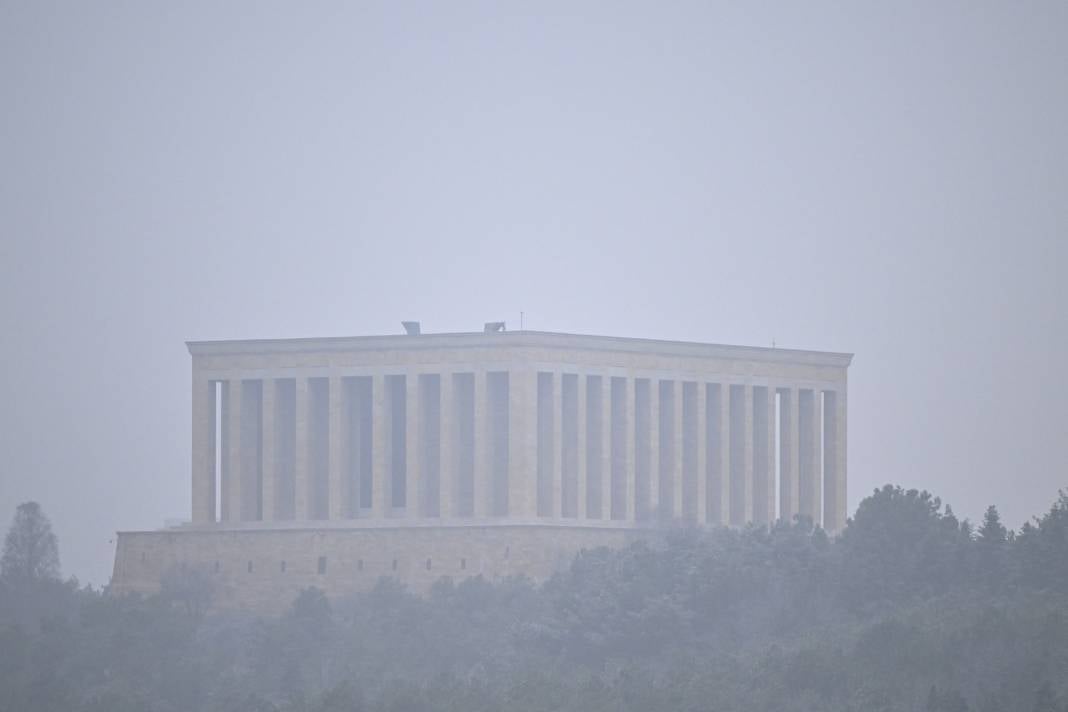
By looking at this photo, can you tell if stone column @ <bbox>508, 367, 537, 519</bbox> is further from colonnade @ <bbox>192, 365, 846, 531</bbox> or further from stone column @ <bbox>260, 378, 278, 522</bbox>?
stone column @ <bbox>260, 378, 278, 522</bbox>

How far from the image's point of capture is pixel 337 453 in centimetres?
11138

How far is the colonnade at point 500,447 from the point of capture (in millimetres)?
109688

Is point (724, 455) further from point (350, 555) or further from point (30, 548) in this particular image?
point (30, 548)

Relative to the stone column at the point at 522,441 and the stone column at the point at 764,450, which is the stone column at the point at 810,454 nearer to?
the stone column at the point at 764,450

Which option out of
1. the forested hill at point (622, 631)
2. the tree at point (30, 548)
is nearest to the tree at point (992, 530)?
the forested hill at point (622, 631)

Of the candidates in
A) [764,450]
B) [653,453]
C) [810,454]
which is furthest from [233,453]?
[810,454]

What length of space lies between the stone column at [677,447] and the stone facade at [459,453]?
0.24ft

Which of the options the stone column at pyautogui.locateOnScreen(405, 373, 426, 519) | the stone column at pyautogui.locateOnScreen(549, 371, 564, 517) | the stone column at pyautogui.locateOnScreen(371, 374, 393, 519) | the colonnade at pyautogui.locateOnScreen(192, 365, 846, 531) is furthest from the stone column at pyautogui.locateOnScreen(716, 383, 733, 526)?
the stone column at pyautogui.locateOnScreen(371, 374, 393, 519)

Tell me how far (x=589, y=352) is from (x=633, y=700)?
2204 cm

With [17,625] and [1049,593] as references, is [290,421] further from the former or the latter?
[1049,593]

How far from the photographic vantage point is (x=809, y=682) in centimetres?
9019

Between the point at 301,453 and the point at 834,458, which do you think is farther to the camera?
the point at 834,458

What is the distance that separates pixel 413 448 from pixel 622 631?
13.0 meters

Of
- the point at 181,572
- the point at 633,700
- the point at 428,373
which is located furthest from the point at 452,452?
the point at 633,700
